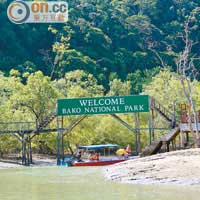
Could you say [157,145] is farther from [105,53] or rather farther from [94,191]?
[105,53]

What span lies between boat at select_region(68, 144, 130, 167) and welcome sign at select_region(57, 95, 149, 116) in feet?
10.3

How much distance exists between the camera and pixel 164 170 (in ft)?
67.0

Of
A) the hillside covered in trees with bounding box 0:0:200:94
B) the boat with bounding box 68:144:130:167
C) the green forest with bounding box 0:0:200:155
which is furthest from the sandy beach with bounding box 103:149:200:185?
the hillside covered in trees with bounding box 0:0:200:94

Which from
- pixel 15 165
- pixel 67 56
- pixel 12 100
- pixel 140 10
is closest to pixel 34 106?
pixel 12 100

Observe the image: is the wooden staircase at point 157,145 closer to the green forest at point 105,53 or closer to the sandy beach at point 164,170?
the sandy beach at point 164,170

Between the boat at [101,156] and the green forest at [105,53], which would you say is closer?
the boat at [101,156]

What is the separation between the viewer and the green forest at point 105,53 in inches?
2067

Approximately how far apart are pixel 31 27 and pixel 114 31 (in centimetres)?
1483

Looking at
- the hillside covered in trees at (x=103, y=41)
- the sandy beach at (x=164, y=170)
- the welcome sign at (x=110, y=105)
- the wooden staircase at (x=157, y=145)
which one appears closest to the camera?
the sandy beach at (x=164, y=170)

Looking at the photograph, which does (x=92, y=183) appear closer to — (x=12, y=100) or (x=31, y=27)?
(x=12, y=100)

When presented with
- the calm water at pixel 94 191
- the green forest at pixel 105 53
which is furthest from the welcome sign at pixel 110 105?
the calm water at pixel 94 191

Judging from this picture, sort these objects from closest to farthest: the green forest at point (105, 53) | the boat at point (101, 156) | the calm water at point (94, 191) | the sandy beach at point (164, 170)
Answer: the calm water at point (94, 191) → the sandy beach at point (164, 170) → the boat at point (101, 156) → the green forest at point (105, 53)

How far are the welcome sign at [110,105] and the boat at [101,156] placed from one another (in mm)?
3143

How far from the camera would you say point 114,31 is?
9169cm
